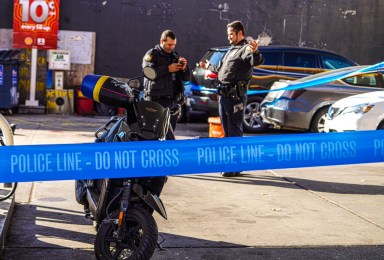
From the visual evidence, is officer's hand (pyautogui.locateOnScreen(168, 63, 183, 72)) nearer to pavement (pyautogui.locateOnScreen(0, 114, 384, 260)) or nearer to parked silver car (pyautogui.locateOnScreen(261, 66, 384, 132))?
pavement (pyautogui.locateOnScreen(0, 114, 384, 260))

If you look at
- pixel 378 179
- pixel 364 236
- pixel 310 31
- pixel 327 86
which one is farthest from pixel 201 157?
pixel 310 31

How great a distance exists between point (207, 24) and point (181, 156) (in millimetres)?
14837

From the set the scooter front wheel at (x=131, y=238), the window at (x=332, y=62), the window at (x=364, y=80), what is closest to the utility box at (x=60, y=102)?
the window at (x=332, y=62)

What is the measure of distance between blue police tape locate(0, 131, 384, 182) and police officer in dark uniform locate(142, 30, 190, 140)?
4.23m

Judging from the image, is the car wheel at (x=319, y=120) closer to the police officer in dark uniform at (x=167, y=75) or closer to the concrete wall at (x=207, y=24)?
the police officer in dark uniform at (x=167, y=75)

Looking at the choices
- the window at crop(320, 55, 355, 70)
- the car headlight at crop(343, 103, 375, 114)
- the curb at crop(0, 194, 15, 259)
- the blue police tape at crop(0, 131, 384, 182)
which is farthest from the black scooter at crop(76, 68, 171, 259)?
the window at crop(320, 55, 355, 70)

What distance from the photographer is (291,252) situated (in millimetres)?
5969

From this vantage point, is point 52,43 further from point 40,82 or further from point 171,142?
point 171,142

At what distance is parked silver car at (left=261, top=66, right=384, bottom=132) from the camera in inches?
539

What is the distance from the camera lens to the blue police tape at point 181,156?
15.0ft

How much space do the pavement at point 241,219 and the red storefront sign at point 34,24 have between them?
9.69m

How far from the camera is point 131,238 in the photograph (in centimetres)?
508

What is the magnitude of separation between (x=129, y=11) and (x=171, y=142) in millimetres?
14454

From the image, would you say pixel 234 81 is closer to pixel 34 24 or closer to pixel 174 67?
pixel 174 67
